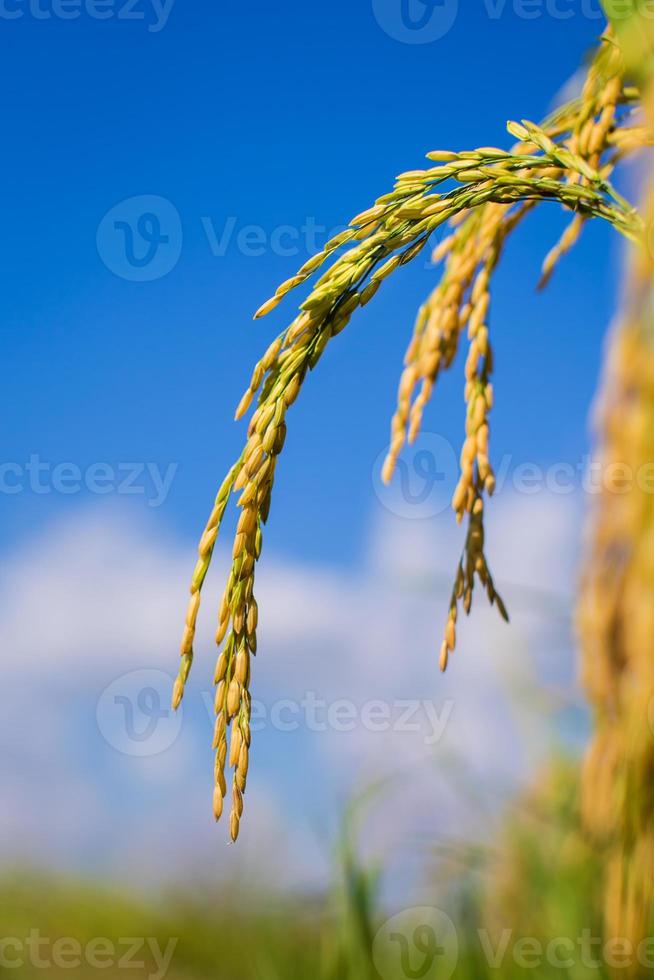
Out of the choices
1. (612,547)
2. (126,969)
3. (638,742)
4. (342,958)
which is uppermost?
(612,547)

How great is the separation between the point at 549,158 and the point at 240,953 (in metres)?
2.25

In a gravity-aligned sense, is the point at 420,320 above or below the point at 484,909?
above

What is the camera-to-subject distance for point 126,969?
2.93 m

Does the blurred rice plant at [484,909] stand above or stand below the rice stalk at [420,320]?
below

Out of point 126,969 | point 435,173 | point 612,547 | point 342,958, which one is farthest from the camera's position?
point 126,969

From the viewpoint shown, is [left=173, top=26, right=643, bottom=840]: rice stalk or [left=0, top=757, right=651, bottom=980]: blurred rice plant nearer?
[left=173, top=26, right=643, bottom=840]: rice stalk

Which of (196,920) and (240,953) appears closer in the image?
(240,953)

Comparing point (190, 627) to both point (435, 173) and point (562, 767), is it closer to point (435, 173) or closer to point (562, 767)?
point (435, 173)

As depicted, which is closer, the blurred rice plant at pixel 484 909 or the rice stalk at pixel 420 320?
the rice stalk at pixel 420 320

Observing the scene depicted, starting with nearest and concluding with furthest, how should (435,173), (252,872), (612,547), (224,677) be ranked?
(612,547) → (224,677) → (435,173) → (252,872)

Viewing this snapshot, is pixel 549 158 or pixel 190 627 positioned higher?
pixel 549 158

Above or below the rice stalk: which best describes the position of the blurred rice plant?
below

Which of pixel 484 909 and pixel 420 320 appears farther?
pixel 484 909

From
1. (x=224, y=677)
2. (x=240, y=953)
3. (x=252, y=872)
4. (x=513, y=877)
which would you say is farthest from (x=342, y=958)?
(x=224, y=677)
